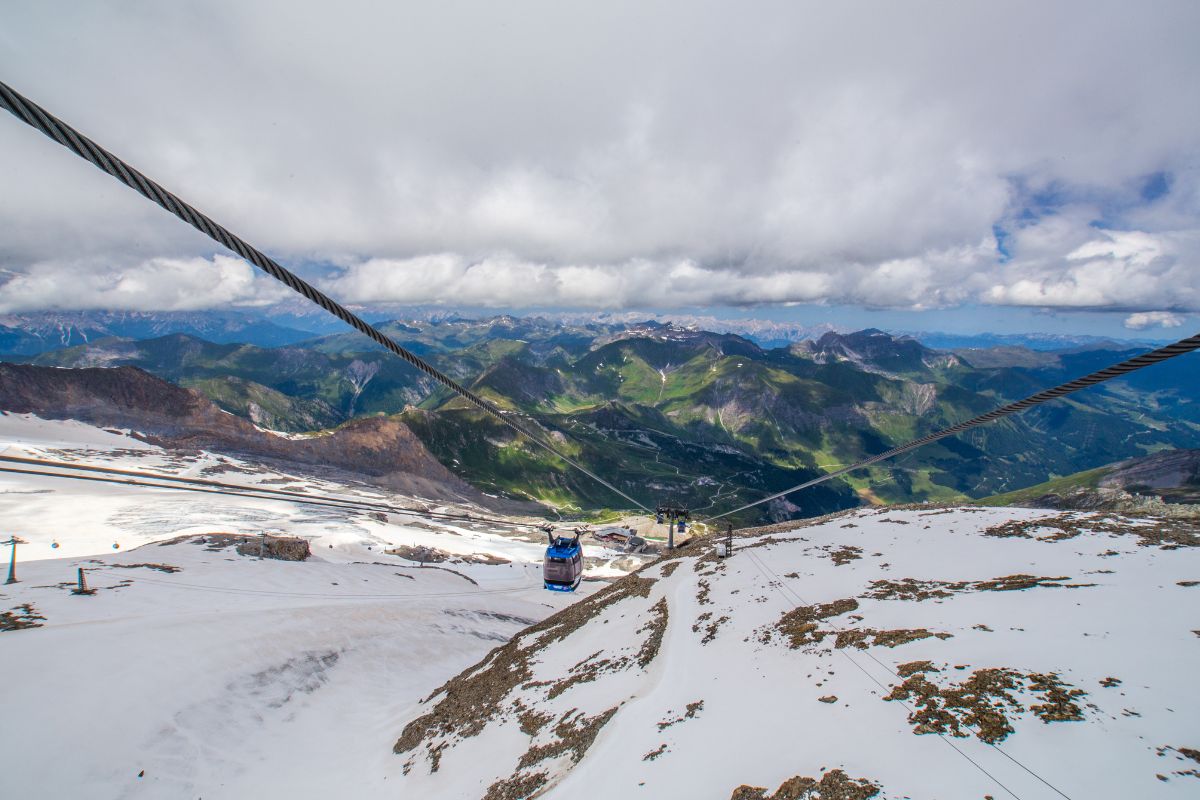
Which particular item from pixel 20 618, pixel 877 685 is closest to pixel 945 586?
pixel 877 685

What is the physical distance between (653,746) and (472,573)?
87.3 meters

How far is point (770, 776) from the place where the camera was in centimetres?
1341

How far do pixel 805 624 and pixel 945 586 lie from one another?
7.57 m

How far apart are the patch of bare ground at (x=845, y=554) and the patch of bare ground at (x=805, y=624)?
25.2 feet

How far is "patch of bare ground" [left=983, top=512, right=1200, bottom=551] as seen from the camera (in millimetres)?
25406

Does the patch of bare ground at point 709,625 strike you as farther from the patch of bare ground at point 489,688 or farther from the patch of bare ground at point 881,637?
the patch of bare ground at point 881,637

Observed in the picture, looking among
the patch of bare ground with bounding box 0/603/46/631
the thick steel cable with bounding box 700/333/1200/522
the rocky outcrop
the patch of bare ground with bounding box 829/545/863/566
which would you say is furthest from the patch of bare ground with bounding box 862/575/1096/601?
the rocky outcrop

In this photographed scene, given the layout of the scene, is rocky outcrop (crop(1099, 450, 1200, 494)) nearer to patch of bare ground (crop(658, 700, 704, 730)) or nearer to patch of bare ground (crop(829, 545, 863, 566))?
patch of bare ground (crop(829, 545, 863, 566))

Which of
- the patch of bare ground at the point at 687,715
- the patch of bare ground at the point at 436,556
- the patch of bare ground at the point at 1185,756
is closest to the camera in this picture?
the patch of bare ground at the point at 1185,756

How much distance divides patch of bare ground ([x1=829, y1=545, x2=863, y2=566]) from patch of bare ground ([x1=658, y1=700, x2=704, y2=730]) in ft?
57.7

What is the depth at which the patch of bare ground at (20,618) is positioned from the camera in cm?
3050

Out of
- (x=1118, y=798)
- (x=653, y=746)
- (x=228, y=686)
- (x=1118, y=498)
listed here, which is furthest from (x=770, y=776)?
(x=1118, y=498)

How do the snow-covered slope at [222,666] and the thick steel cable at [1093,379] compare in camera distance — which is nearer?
the thick steel cable at [1093,379]

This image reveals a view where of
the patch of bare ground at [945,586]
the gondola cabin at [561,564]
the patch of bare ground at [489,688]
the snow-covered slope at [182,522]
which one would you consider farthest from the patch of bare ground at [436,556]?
the patch of bare ground at [945,586]
